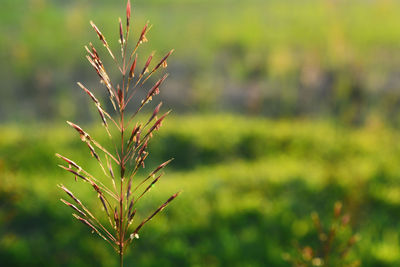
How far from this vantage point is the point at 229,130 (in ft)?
23.4

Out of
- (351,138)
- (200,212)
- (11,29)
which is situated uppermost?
(11,29)

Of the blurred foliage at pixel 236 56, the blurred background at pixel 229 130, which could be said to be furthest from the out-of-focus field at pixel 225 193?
the blurred foliage at pixel 236 56

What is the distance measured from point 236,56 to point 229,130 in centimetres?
489

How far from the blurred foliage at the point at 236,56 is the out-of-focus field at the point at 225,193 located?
55.9 inches

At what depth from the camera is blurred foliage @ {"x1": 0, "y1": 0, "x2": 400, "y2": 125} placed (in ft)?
29.9

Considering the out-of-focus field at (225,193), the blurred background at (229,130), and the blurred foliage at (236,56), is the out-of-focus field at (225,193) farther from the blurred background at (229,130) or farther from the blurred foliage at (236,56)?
the blurred foliage at (236,56)

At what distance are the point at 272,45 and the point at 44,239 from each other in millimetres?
8769

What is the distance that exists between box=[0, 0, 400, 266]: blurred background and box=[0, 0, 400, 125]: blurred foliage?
5cm

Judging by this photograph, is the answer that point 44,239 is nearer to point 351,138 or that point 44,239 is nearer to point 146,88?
point 351,138

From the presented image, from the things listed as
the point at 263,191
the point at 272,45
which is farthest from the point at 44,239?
the point at 272,45

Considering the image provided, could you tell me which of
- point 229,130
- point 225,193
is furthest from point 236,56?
point 225,193

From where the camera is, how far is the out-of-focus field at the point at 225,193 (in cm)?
386

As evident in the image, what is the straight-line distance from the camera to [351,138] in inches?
270

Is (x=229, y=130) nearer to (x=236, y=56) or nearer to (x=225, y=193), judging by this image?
(x=225, y=193)
